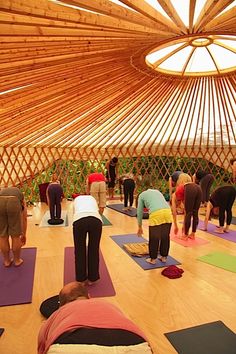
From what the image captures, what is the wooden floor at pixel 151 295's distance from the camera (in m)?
2.10

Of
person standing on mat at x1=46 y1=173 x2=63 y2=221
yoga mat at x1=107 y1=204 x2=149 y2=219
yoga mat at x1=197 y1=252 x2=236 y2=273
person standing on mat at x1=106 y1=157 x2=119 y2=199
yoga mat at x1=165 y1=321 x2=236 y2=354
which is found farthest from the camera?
person standing on mat at x1=106 y1=157 x2=119 y2=199

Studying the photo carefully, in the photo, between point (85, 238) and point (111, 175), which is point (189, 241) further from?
point (111, 175)

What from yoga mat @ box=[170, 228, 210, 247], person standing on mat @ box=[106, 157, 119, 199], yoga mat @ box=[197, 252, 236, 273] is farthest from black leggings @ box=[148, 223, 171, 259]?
person standing on mat @ box=[106, 157, 119, 199]

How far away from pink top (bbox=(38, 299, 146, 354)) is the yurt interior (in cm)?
11

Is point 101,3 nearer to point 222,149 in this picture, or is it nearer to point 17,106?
point 17,106

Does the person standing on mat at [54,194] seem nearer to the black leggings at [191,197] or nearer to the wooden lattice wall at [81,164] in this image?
the black leggings at [191,197]

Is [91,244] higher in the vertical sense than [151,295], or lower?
higher

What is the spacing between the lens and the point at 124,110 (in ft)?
17.4

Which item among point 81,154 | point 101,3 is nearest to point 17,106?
point 101,3

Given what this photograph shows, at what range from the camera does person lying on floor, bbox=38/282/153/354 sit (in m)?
0.91

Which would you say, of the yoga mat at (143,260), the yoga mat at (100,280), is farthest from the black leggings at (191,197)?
the yoga mat at (100,280)

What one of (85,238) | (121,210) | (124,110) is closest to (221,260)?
(85,238)

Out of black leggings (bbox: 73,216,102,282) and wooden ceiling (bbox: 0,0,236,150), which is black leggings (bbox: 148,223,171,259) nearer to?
black leggings (bbox: 73,216,102,282)

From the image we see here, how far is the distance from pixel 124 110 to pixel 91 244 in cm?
321
